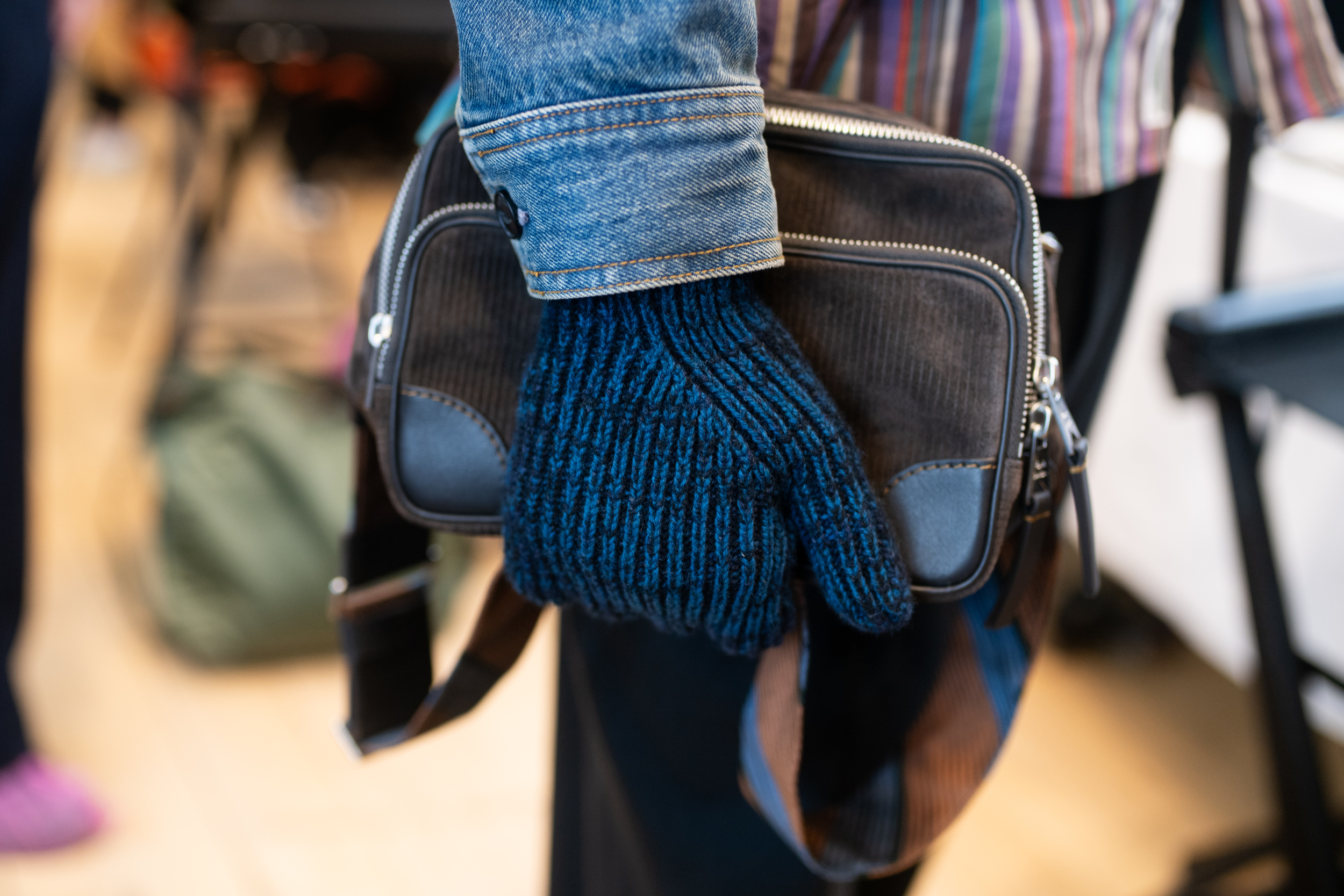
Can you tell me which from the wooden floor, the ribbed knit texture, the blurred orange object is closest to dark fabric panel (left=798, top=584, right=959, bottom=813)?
the ribbed knit texture

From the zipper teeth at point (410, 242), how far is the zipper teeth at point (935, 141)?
12cm

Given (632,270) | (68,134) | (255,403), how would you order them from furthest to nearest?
(68,134) → (255,403) → (632,270)

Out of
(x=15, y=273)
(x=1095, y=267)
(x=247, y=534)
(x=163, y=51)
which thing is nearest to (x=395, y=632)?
(x=1095, y=267)

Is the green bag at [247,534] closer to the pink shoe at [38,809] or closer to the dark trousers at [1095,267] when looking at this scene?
the pink shoe at [38,809]

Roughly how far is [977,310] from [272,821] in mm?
980

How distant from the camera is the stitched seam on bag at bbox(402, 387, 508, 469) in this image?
46 cm

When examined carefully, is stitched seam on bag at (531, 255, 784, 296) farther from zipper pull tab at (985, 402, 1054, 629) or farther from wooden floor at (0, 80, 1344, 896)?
wooden floor at (0, 80, 1344, 896)

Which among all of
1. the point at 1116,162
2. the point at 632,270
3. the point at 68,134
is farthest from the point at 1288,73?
the point at 68,134

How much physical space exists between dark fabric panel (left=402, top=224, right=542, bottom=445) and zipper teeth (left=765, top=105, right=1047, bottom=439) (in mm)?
123

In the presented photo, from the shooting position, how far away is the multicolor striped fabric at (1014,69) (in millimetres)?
481

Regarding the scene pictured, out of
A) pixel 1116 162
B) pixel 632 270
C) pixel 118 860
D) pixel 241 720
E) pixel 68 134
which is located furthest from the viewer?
pixel 68 134

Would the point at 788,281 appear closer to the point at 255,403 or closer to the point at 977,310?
the point at 977,310

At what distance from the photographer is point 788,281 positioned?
1.44ft

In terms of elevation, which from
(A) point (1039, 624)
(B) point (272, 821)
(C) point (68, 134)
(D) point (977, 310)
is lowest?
(B) point (272, 821)
